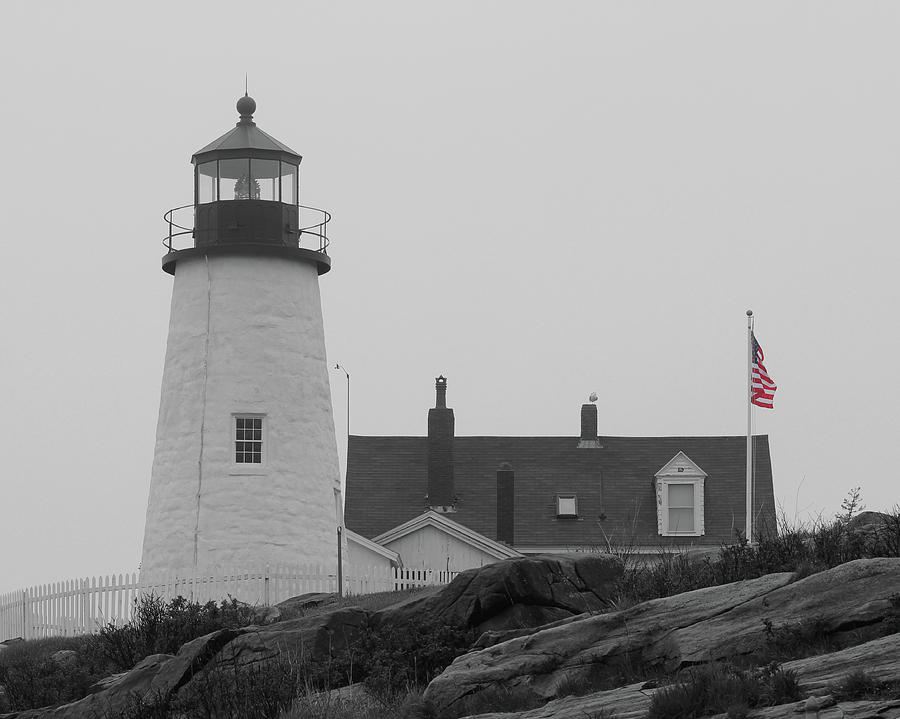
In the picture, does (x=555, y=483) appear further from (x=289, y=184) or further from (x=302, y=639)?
(x=302, y=639)

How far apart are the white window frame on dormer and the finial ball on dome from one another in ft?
55.8

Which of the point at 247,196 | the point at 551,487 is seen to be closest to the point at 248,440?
the point at 247,196

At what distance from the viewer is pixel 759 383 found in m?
33.8

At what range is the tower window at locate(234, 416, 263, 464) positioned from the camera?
28875mm

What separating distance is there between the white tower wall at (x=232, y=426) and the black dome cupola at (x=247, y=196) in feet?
1.11

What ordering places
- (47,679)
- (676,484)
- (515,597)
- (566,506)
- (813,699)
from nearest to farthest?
(813,699)
(515,597)
(47,679)
(566,506)
(676,484)

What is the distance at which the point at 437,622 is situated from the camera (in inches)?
600

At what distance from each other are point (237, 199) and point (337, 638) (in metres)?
15.8

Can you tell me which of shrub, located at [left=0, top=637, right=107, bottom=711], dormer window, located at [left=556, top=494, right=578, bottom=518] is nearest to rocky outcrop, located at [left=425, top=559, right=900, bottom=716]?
shrub, located at [left=0, top=637, right=107, bottom=711]

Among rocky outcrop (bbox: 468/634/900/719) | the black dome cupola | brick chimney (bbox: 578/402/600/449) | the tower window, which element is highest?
the black dome cupola

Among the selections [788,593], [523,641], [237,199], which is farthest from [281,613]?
[237,199]

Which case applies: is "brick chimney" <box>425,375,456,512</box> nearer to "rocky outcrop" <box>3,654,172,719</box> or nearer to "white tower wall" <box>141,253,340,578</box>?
"white tower wall" <box>141,253,340,578</box>

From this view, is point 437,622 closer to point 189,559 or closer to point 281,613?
point 281,613

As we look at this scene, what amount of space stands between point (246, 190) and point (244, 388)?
13.1 feet
